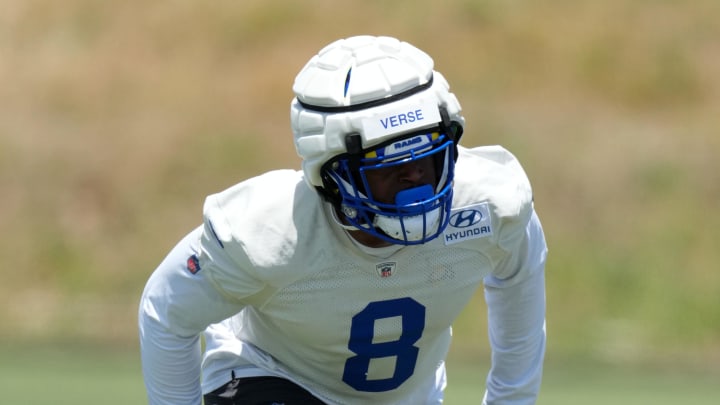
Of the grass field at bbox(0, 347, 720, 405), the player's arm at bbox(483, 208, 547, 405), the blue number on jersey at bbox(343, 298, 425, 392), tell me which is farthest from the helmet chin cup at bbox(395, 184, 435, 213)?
the grass field at bbox(0, 347, 720, 405)

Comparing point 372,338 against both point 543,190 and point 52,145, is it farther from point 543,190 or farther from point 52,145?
point 52,145

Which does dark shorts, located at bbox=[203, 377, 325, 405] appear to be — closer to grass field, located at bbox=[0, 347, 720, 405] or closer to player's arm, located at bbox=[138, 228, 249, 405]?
player's arm, located at bbox=[138, 228, 249, 405]

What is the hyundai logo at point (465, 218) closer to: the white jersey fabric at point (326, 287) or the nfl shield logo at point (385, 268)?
the white jersey fabric at point (326, 287)

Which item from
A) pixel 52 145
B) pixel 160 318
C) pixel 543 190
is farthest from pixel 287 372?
pixel 52 145

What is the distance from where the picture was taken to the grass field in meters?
7.66

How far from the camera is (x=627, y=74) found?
49.9 feet

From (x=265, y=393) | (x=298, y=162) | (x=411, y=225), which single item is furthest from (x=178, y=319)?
(x=298, y=162)

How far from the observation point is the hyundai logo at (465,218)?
146 inches

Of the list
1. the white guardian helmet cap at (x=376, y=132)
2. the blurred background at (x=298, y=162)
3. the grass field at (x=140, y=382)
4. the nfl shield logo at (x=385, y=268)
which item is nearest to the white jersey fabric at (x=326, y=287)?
the nfl shield logo at (x=385, y=268)

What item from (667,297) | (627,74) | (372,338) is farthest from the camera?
(627,74)

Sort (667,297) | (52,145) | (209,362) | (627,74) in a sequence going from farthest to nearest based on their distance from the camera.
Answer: (627,74) < (52,145) < (667,297) < (209,362)

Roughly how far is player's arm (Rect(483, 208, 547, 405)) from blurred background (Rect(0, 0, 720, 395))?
5.16 m

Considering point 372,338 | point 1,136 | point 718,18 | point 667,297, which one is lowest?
point 667,297

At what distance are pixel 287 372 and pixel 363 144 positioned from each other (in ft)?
2.98
